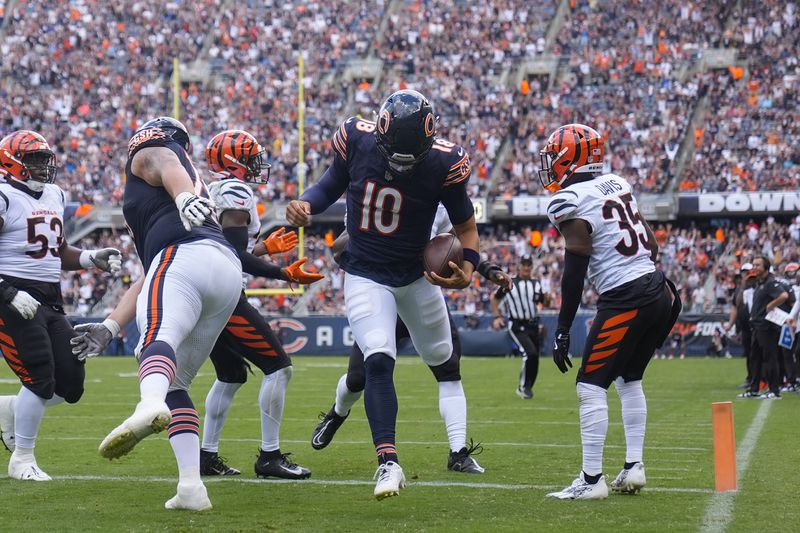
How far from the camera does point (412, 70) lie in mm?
33750

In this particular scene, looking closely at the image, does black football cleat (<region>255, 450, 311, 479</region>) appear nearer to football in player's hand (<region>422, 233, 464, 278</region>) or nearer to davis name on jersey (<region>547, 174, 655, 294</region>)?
football in player's hand (<region>422, 233, 464, 278</region>)

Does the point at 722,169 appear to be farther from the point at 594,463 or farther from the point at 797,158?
the point at 594,463

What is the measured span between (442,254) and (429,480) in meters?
1.39

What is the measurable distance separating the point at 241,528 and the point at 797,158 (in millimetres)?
25604

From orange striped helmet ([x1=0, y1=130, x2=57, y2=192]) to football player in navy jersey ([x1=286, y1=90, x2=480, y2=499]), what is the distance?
1716 mm

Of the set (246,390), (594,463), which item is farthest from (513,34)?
(594,463)

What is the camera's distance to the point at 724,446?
5617 millimetres

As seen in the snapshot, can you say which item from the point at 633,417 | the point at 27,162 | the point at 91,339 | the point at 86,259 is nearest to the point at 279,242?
the point at 86,259

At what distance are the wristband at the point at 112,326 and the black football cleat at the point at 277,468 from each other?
1515 mm

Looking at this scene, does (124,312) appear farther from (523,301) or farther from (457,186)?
(523,301)

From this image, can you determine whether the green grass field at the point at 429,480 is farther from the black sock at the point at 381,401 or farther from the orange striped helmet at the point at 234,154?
the orange striped helmet at the point at 234,154

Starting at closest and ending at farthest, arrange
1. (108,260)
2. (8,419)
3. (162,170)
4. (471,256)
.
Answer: (162,170) → (471,256) → (108,260) → (8,419)

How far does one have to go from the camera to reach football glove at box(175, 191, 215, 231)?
470 cm

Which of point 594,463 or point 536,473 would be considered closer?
point 594,463
